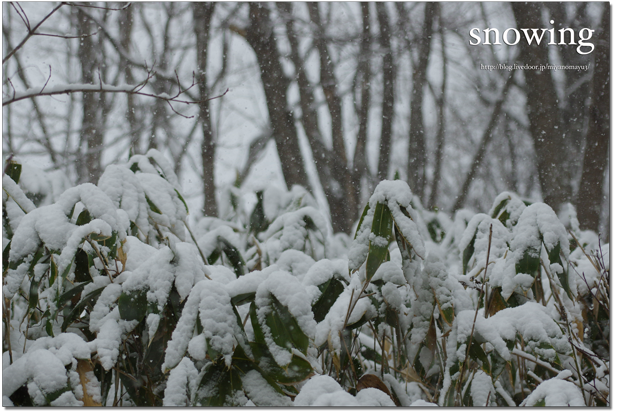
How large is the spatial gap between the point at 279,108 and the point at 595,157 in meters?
1.06

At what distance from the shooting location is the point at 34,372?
18.1 inches

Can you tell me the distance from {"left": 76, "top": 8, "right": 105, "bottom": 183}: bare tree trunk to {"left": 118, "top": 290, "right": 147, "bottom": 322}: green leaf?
1.24 meters

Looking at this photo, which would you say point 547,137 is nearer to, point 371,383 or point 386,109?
point 386,109

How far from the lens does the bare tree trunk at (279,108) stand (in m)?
1.66

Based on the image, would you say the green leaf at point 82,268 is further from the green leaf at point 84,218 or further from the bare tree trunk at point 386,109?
the bare tree trunk at point 386,109

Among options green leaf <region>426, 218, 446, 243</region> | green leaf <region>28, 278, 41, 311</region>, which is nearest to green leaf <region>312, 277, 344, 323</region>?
green leaf <region>28, 278, 41, 311</region>

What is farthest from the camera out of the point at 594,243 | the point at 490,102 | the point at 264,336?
the point at 490,102

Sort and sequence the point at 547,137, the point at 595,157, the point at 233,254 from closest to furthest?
the point at 233,254
the point at 595,157
the point at 547,137

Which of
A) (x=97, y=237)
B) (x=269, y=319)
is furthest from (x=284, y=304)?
(x=97, y=237)

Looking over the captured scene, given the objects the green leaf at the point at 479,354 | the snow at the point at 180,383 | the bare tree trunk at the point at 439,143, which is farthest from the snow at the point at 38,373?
the bare tree trunk at the point at 439,143

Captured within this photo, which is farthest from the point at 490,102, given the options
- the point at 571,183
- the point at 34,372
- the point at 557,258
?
the point at 34,372

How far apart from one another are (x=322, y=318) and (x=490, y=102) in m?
1.33

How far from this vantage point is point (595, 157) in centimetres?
136

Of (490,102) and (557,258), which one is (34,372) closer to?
(557,258)
